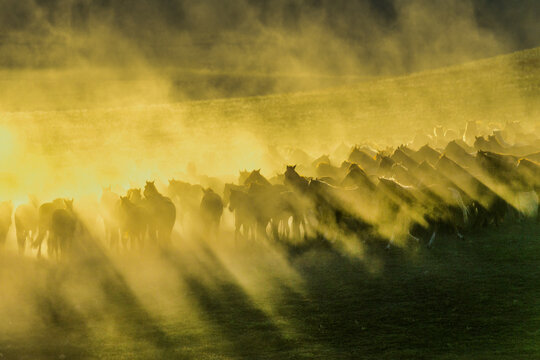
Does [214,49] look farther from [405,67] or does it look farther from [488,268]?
[488,268]

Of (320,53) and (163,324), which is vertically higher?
(320,53)

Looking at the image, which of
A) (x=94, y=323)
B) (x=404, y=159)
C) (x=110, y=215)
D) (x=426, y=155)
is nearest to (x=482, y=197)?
(x=404, y=159)

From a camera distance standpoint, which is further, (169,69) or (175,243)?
(169,69)

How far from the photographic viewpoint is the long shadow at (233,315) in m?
7.30

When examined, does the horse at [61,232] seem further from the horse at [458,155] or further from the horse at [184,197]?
the horse at [458,155]

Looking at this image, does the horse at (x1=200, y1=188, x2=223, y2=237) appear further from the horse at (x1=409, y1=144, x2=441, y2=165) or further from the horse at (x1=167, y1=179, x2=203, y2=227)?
the horse at (x1=409, y1=144, x2=441, y2=165)

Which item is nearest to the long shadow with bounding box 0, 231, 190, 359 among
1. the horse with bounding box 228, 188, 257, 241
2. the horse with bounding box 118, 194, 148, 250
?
the horse with bounding box 118, 194, 148, 250

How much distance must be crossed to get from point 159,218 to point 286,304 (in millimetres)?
4756

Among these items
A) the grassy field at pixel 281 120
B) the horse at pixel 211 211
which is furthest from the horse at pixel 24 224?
the grassy field at pixel 281 120

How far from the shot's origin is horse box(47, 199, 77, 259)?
1235 cm

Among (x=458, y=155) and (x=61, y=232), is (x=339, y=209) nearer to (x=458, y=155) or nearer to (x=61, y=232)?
(x=458, y=155)

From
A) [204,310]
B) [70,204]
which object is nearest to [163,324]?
[204,310]

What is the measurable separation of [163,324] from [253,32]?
437ft

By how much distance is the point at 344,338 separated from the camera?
7.38 metres
